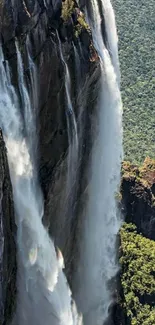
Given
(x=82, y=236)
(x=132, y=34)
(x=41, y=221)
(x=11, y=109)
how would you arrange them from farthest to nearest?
(x=132, y=34)
(x=82, y=236)
(x=41, y=221)
(x=11, y=109)

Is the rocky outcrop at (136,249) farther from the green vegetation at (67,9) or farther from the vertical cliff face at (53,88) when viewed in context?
the green vegetation at (67,9)

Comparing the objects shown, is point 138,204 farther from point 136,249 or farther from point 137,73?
point 137,73

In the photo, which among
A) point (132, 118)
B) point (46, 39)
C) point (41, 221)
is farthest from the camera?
point (132, 118)

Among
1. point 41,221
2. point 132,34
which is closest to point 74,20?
point 41,221

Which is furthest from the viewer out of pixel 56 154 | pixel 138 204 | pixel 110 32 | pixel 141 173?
pixel 141 173

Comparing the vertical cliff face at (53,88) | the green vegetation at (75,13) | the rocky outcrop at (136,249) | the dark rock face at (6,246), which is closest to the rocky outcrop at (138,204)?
the rocky outcrop at (136,249)

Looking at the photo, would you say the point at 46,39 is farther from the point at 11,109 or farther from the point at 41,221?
the point at 41,221

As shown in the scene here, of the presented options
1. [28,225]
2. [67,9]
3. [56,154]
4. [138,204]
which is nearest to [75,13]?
[67,9]
